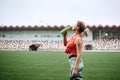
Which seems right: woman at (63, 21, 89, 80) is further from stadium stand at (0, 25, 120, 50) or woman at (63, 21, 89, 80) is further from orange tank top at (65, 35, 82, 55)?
stadium stand at (0, 25, 120, 50)

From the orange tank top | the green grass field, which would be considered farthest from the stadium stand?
the orange tank top

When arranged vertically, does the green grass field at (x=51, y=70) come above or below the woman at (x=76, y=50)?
below

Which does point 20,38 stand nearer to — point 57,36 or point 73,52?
point 57,36

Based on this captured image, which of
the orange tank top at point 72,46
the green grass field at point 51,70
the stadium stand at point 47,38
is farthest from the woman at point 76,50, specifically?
the stadium stand at point 47,38

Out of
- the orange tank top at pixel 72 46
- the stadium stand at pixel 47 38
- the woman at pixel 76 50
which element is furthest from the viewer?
the stadium stand at pixel 47 38

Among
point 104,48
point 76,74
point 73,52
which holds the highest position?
point 73,52

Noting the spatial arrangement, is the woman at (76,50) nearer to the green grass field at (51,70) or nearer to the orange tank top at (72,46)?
the orange tank top at (72,46)

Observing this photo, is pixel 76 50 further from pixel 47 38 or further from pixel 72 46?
pixel 47 38

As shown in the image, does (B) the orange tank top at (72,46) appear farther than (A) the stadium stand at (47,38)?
No

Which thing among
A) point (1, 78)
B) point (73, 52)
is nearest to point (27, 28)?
point (1, 78)

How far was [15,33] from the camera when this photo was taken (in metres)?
45.9

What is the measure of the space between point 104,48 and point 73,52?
36689 millimetres

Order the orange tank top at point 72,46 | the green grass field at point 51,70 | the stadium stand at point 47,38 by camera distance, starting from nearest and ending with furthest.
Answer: the orange tank top at point 72,46
the green grass field at point 51,70
the stadium stand at point 47,38

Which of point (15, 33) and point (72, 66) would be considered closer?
point (72, 66)
